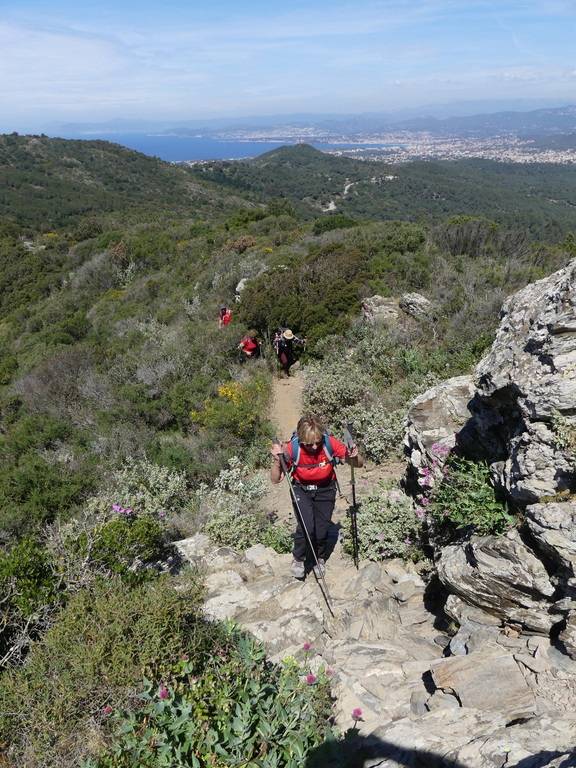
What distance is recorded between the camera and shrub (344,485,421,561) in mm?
5250

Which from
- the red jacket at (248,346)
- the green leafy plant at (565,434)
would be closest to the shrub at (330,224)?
the red jacket at (248,346)

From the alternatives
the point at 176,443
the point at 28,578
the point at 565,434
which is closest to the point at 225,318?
the point at 176,443

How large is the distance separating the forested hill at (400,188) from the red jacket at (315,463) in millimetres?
83320

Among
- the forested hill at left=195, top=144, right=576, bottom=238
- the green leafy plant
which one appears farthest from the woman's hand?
the forested hill at left=195, top=144, right=576, bottom=238

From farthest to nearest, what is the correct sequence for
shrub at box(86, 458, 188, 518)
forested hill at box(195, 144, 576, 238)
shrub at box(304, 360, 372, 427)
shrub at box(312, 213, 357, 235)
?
forested hill at box(195, 144, 576, 238) → shrub at box(312, 213, 357, 235) → shrub at box(304, 360, 372, 427) → shrub at box(86, 458, 188, 518)

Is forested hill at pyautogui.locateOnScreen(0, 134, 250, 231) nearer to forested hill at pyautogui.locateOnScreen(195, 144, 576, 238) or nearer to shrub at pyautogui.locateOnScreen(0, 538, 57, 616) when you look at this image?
forested hill at pyautogui.locateOnScreen(195, 144, 576, 238)

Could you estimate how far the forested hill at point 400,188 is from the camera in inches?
3880

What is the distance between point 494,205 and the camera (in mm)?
114625

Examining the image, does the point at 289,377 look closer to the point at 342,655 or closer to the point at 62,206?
the point at 342,655

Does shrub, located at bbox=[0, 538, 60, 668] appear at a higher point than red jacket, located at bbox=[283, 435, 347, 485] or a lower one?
lower

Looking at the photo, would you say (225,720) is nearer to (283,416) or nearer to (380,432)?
(380,432)

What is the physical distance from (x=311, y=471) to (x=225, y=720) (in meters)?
2.28

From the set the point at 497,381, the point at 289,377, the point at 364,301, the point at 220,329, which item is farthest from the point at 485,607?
the point at 220,329

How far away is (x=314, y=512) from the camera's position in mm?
4938
